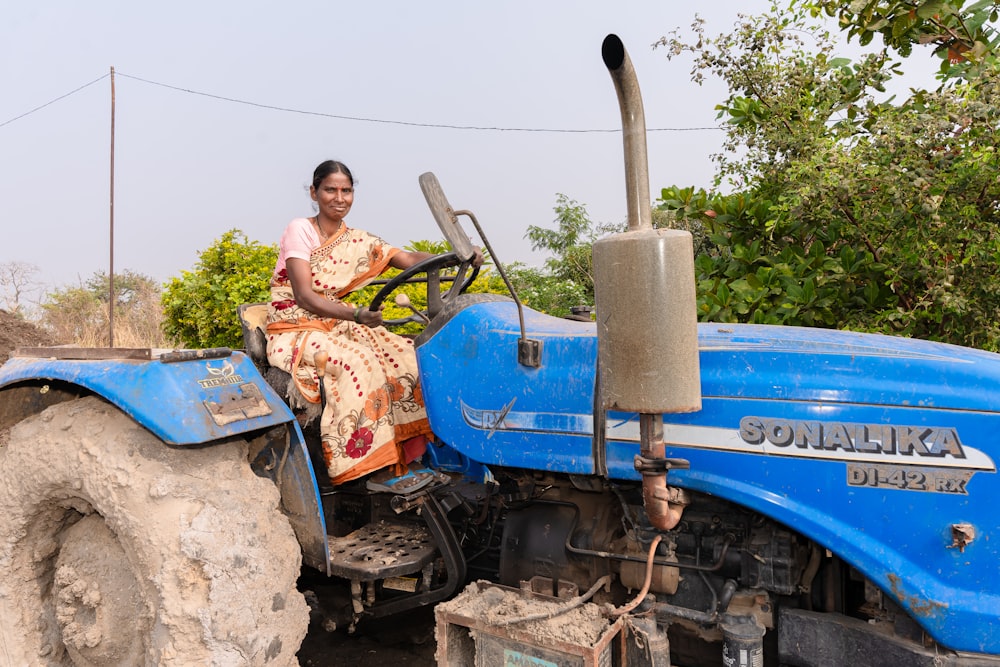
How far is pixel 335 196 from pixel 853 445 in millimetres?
2198

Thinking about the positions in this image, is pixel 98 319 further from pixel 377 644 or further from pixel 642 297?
pixel 642 297

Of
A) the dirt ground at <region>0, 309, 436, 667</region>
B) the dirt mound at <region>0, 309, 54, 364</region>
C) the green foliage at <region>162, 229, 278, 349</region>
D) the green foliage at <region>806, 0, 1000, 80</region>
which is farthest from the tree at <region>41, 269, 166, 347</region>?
the green foliage at <region>806, 0, 1000, 80</region>

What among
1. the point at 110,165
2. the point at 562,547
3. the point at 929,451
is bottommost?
the point at 562,547

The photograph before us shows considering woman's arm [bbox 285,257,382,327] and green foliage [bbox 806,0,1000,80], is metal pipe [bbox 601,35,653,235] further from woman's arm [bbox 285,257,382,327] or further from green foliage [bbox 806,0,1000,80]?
green foliage [bbox 806,0,1000,80]

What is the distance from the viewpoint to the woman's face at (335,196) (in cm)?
308

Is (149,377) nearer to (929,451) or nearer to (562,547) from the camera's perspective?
(562,547)

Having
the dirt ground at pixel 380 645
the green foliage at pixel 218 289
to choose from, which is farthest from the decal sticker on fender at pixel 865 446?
the green foliage at pixel 218 289

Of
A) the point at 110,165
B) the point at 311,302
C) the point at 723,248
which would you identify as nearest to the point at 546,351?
the point at 311,302

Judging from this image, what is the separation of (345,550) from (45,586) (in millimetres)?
1168

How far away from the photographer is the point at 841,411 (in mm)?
1841

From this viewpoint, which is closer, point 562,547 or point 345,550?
point 562,547

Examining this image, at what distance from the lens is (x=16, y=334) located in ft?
29.4

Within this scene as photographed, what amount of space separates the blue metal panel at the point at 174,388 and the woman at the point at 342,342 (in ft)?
0.67

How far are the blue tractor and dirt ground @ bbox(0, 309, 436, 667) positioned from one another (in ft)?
1.43
